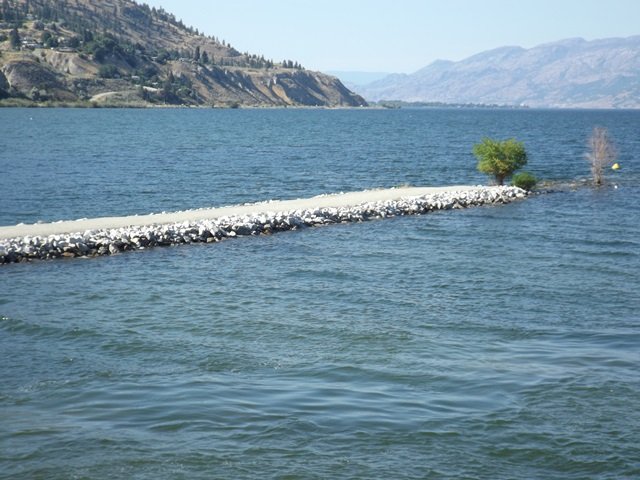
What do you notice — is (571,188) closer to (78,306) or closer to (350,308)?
(350,308)

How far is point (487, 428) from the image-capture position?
49.0ft

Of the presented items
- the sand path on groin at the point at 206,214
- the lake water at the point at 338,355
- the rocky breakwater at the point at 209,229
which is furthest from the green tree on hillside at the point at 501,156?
the lake water at the point at 338,355

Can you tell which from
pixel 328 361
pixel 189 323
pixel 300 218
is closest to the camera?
pixel 328 361

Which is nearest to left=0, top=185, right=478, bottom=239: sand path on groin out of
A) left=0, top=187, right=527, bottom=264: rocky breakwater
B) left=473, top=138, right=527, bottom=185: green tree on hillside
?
left=0, top=187, right=527, bottom=264: rocky breakwater

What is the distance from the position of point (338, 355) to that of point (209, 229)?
15.6 m

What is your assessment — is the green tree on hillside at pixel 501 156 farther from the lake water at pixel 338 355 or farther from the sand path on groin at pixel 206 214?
the lake water at pixel 338 355

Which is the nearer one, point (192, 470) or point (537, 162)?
point (192, 470)

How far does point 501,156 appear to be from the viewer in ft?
167

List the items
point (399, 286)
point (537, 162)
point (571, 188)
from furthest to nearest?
1. point (537, 162)
2. point (571, 188)
3. point (399, 286)

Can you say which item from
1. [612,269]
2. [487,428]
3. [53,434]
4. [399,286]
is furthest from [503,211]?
[53,434]

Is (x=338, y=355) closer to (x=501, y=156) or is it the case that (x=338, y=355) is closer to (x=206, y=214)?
(x=206, y=214)

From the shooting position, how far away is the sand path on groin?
32625mm

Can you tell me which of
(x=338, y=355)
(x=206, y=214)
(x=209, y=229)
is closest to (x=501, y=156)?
(x=206, y=214)

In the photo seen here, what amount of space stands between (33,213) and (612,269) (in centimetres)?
2607
